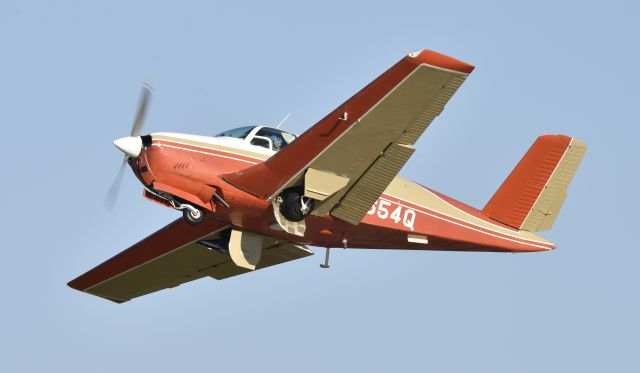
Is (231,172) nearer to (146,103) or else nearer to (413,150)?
(146,103)

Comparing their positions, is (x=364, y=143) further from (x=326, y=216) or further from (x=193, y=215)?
(x=193, y=215)

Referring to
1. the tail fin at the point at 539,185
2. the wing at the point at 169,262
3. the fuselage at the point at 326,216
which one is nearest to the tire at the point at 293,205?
the fuselage at the point at 326,216

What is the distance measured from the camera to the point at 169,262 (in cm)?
A: 2794

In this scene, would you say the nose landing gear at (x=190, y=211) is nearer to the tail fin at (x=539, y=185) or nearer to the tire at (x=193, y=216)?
the tire at (x=193, y=216)

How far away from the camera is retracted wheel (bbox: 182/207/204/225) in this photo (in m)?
23.4

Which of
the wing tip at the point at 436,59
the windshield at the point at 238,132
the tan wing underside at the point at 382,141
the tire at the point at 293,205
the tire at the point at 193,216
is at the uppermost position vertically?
the wing tip at the point at 436,59

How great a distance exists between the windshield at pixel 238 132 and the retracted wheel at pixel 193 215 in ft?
5.38

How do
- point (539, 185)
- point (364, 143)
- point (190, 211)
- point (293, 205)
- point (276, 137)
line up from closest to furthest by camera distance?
1. point (364, 143)
2. point (293, 205)
3. point (190, 211)
4. point (276, 137)
5. point (539, 185)

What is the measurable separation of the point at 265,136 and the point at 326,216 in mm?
1939

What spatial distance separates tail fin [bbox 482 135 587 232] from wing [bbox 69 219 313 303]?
433cm

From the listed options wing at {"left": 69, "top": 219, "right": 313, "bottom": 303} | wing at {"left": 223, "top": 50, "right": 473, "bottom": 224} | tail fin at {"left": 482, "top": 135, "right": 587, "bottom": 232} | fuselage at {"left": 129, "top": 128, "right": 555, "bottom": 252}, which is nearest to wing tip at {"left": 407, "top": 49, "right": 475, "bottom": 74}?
wing at {"left": 223, "top": 50, "right": 473, "bottom": 224}

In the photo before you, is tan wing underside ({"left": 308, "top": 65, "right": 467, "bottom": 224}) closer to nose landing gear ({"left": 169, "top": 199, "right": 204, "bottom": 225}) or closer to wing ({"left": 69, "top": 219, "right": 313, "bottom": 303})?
nose landing gear ({"left": 169, "top": 199, "right": 204, "bottom": 225})

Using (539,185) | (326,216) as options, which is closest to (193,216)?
(326,216)

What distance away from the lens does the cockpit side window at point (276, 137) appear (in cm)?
2381
